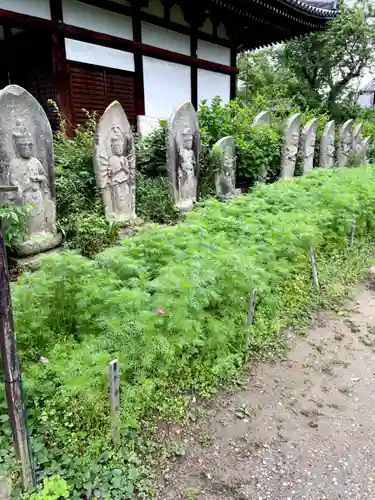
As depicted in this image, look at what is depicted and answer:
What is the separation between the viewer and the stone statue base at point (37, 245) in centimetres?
414

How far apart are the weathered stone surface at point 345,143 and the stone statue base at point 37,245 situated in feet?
27.1

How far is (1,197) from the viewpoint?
397 centimetres

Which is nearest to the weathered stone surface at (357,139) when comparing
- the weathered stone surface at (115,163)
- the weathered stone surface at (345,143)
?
the weathered stone surface at (345,143)

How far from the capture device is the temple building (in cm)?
671

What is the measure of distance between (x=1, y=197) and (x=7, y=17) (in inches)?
144

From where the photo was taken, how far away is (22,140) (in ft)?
13.4

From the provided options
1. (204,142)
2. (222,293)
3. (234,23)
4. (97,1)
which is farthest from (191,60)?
(222,293)

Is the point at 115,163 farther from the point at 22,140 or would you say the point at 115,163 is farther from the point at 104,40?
the point at 104,40

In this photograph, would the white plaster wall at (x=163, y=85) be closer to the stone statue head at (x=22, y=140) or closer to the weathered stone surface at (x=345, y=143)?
the weathered stone surface at (x=345, y=143)

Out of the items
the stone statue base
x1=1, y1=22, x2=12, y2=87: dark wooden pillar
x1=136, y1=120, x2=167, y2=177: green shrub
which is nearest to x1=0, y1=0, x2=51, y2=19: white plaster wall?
x1=1, y1=22, x2=12, y2=87: dark wooden pillar

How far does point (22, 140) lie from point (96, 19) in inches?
167

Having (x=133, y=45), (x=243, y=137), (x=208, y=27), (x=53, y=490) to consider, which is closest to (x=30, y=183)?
(x=53, y=490)

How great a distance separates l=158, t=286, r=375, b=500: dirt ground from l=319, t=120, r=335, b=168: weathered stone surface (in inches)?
286

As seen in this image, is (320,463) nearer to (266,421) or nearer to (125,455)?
(266,421)
